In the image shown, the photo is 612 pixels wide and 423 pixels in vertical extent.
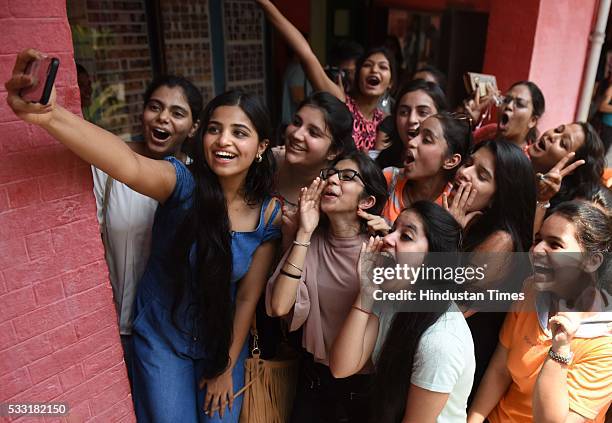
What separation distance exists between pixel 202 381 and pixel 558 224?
1.52 meters

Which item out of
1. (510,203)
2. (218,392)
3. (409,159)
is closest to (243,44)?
(409,159)

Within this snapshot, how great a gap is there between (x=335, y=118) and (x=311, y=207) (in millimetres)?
675

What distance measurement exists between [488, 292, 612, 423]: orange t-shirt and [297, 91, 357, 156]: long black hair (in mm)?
1088

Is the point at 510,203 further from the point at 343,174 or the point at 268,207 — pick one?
the point at 268,207

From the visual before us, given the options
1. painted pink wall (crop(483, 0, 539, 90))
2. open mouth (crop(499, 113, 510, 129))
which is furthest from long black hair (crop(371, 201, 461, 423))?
painted pink wall (crop(483, 0, 539, 90))

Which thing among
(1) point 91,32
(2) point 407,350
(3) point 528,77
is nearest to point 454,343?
(2) point 407,350

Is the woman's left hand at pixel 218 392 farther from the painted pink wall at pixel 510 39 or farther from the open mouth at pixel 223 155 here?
the painted pink wall at pixel 510 39

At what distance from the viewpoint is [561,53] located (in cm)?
455

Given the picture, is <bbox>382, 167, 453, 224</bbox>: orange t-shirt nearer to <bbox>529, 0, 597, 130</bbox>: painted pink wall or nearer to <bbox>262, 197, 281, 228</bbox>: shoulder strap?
<bbox>262, 197, 281, 228</bbox>: shoulder strap

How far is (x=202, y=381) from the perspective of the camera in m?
1.99

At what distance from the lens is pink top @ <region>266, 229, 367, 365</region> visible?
1855 millimetres

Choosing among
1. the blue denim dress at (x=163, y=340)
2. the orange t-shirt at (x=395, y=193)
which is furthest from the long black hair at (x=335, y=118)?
the blue denim dress at (x=163, y=340)

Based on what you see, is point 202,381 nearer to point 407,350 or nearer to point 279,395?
point 279,395

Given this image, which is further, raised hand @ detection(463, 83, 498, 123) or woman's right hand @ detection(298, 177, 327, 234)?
raised hand @ detection(463, 83, 498, 123)
